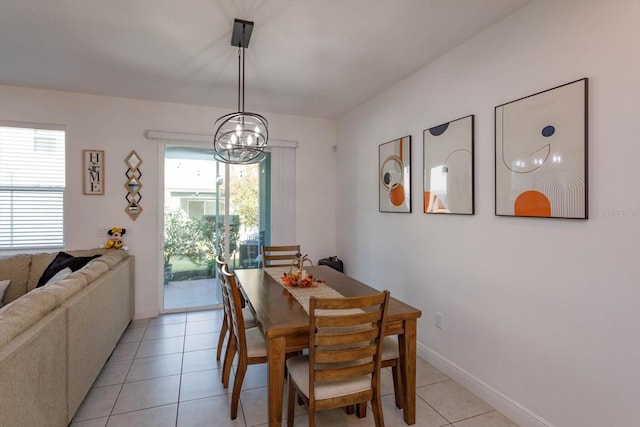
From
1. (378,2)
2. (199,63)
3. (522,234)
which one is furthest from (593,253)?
(199,63)

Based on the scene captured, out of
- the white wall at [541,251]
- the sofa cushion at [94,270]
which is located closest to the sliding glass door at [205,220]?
the sofa cushion at [94,270]

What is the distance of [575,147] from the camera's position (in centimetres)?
178

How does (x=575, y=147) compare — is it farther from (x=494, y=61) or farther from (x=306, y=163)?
(x=306, y=163)

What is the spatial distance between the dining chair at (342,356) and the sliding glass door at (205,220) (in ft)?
9.54

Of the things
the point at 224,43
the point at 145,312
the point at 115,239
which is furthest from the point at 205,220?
the point at 224,43

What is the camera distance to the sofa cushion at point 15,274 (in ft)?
10.1

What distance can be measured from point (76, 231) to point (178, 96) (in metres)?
1.96

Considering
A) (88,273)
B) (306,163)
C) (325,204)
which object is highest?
(306,163)

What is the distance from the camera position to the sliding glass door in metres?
4.21

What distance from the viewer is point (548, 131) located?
1914mm

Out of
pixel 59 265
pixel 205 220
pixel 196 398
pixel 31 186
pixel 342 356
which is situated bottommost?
pixel 196 398

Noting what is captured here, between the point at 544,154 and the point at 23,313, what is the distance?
2.95 meters

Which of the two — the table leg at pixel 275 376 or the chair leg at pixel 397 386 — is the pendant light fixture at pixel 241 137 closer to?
the table leg at pixel 275 376

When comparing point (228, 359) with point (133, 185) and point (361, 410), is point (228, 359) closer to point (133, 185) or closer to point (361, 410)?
point (361, 410)
